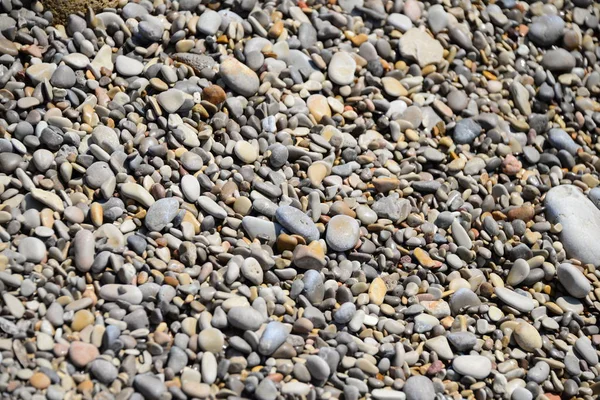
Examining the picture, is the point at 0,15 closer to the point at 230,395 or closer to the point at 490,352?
the point at 230,395

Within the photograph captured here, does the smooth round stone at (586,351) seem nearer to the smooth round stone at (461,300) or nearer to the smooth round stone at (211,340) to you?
the smooth round stone at (461,300)

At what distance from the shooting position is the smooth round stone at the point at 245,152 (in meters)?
2.56

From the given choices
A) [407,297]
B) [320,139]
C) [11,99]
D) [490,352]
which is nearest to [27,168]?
[11,99]

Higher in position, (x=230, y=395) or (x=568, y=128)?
(x=568, y=128)

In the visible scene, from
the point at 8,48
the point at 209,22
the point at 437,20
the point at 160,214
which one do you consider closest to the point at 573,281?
the point at 437,20

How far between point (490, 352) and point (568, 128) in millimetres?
1270

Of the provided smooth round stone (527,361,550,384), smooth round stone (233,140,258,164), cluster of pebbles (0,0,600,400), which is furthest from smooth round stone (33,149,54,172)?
smooth round stone (527,361,550,384)

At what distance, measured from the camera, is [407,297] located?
7.89ft

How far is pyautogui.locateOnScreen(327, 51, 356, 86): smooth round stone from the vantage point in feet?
9.51

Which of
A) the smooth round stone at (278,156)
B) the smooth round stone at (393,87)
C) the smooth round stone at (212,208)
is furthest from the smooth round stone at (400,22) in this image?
the smooth round stone at (212,208)

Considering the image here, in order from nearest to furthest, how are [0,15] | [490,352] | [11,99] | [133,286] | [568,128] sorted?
[133,286]
[490,352]
[11,99]
[0,15]
[568,128]

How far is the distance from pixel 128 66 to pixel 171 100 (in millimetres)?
256

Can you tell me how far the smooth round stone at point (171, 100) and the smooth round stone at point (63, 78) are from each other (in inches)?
13.0

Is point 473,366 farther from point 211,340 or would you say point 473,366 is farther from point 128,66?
point 128,66
